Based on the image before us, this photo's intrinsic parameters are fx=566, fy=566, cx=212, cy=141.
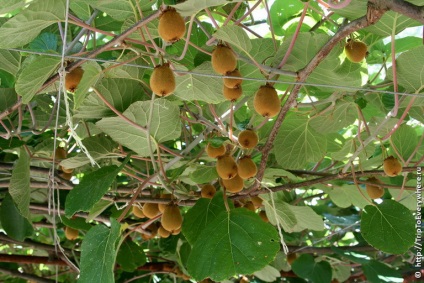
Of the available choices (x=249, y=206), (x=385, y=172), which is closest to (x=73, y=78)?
(x=249, y=206)

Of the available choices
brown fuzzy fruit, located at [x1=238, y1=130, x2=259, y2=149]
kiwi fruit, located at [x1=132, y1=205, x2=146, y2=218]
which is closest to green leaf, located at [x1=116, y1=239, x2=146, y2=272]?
kiwi fruit, located at [x1=132, y1=205, x2=146, y2=218]

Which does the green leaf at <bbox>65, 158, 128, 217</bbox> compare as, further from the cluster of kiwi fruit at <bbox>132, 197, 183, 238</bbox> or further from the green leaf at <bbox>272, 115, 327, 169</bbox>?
the green leaf at <bbox>272, 115, 327, 169</bbox>

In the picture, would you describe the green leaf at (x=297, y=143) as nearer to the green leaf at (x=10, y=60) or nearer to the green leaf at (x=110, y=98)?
the green leaf at (x=110, y=98)

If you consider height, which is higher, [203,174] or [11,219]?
[203,174]

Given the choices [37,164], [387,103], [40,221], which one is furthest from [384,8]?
[40,221]

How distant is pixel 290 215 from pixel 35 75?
0.71 metres

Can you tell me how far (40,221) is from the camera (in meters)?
2.01

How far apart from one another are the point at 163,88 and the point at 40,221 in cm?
133

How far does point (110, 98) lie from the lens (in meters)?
1.10

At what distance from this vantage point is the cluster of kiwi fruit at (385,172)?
1.11 metres

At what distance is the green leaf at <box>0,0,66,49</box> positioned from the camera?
2.90 feet

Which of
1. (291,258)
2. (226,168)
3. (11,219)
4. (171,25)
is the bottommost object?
(291,258)

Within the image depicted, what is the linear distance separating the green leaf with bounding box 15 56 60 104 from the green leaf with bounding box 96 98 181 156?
0.15m

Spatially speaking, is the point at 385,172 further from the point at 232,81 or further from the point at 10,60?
the point at 10,60
